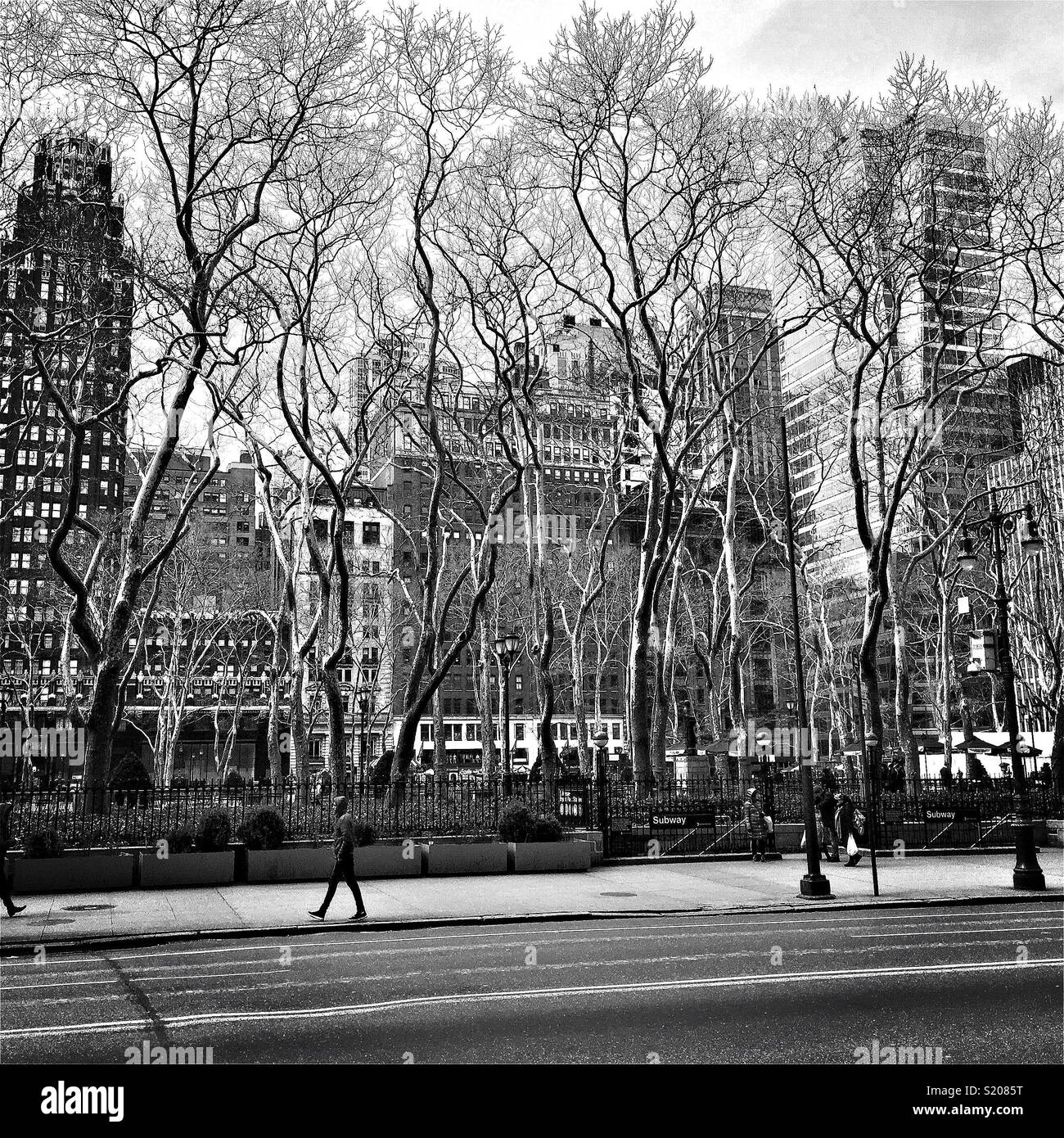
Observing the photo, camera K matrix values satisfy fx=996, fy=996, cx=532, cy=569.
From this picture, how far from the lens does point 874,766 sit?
2045 centimetres

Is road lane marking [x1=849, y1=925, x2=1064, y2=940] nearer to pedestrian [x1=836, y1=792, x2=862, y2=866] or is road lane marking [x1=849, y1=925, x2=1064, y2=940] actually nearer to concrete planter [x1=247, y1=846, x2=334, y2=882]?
pedestrian [x1=836, y1=792, x2=862, y2=866]

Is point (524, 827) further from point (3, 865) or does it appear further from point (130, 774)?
point (130, 774)

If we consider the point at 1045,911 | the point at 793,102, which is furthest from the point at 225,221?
the point at 1045,911

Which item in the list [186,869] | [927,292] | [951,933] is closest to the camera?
[951,933]

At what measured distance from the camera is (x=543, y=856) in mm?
22297

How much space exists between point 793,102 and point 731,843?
21.0 metres

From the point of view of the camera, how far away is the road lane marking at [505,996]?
8.42 m

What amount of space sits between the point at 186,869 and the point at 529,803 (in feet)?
26.6

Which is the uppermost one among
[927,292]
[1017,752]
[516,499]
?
[516,499]

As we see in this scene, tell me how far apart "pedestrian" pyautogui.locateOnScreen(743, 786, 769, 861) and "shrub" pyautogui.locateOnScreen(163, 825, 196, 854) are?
1327 centimetres

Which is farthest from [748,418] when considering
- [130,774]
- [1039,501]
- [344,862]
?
[130,774]

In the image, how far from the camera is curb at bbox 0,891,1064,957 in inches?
528

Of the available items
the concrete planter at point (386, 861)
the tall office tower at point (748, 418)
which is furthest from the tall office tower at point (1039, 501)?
the concrete planter at point (386, 861)

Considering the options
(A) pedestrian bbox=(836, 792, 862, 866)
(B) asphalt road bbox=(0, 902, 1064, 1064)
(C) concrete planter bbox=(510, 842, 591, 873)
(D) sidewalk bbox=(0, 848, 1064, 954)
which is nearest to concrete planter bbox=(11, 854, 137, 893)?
(D) sidewalk bbox=(0, 848, 1064, 954)
